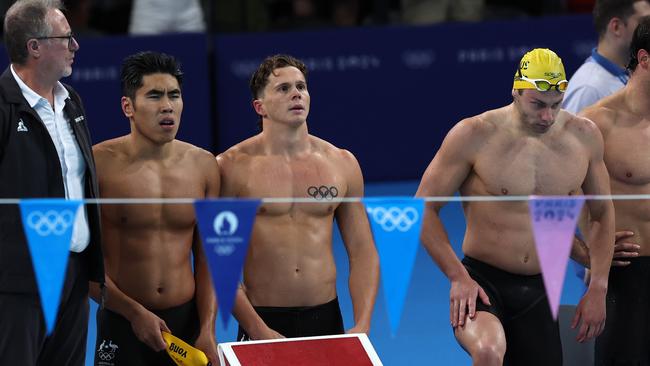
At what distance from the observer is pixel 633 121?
6953mm

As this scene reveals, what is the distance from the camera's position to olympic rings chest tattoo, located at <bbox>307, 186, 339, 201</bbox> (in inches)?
260

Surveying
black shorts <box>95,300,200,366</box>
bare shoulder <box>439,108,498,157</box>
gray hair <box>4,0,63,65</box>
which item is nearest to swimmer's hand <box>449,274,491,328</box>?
bare shoulder <box>439,108,498,157</box>

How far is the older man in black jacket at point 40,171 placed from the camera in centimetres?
579

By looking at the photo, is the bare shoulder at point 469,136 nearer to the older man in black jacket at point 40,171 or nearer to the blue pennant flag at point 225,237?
the blue pennant flag at point 225,237

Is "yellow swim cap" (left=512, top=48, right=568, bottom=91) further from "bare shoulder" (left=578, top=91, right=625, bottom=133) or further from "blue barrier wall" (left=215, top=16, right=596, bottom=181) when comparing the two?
"blue barrier wall" (left=215, top=16, right=596, bottom=181)

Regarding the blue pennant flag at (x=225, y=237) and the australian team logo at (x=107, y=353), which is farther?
the australian team logo at (x=107, y=353)

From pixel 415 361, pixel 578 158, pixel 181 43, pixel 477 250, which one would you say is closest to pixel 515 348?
pixel 477 250

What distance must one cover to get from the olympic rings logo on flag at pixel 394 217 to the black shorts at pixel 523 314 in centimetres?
103

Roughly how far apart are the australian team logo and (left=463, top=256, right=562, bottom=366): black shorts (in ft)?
6.35

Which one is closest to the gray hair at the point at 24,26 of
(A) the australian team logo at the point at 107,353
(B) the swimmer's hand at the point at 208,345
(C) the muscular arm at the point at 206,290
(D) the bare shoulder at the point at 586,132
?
(C) the muscular arm at the point at 206,290

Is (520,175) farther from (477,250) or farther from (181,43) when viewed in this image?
(181,43)

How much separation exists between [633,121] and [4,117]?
134 inches

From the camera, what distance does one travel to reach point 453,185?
6.59 m

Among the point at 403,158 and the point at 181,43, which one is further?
the point at 403,158
